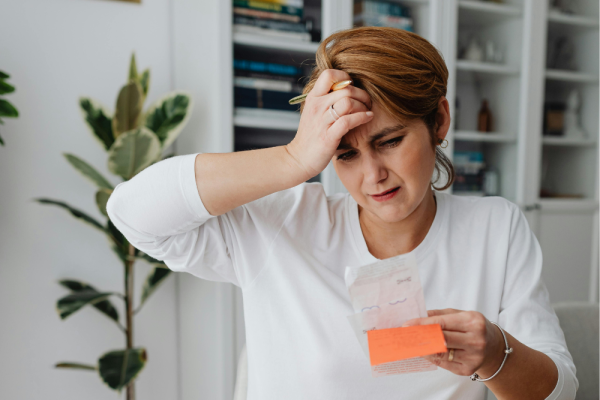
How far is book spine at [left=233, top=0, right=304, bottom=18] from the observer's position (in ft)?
6.58

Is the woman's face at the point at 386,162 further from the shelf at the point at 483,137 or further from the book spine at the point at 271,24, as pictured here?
the shelf at the point at 483,137

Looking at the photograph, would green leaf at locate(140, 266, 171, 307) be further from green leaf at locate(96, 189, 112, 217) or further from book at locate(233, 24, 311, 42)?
book at locate(233, 24, 311, 42)

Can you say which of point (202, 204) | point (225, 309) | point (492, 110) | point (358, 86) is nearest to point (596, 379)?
point (358, 86)

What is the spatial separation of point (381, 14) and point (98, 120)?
1.48m

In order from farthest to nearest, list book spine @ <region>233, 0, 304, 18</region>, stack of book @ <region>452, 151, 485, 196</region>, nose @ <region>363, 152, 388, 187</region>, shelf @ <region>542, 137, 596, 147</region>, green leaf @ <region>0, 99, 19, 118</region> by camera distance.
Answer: shelf @ <region>542, 137, 596, 147</region>
stack of book @ <region>452, 151, 485, 196</region>
book spine @ <region>233, 0, 304, 18</region>
green leaf @ <region>0, 99, 19, 118</region>
nose @ <region>363, 152, 388, 187</region>

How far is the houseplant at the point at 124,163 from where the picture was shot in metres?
1.70

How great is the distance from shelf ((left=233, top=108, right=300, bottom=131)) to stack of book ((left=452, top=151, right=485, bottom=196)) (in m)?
1.07

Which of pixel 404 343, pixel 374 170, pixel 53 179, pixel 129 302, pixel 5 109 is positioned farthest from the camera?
pixel 53 179

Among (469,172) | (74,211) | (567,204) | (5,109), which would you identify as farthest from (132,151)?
(567,204)

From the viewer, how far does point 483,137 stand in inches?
103

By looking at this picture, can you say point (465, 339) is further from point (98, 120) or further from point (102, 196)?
point (98, 120)

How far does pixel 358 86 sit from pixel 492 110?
2172 mm

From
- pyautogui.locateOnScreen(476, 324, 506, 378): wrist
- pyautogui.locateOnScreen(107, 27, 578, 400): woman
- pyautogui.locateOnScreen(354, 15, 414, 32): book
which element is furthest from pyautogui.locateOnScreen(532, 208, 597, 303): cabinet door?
pyautogui.locateOnScreen(476, 324, 506, 378): wrist

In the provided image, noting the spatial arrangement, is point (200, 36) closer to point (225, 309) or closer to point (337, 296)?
point (225, 309)
